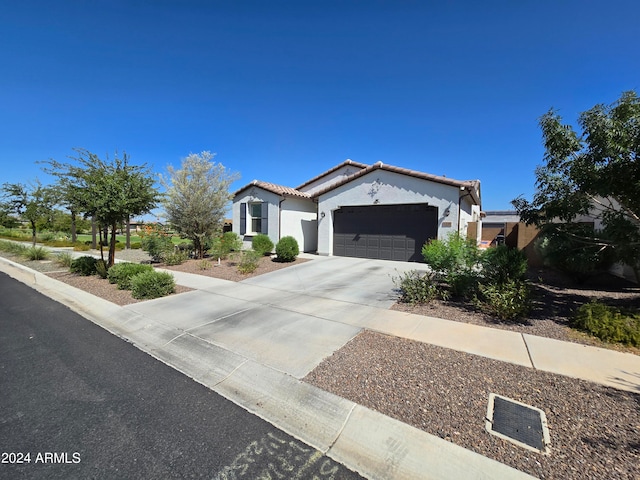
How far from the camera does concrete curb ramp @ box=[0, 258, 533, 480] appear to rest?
224 centimetres

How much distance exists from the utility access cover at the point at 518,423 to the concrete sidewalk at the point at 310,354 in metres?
0.38

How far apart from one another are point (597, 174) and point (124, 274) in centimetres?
1113

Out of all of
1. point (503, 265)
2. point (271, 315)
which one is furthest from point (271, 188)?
point (503, 265)

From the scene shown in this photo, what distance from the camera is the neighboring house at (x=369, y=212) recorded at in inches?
502

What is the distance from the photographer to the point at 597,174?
4.74m

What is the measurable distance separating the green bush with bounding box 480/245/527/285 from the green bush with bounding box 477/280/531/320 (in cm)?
47

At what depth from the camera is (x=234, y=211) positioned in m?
18.2

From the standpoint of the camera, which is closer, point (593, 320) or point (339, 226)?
point (593, 320)

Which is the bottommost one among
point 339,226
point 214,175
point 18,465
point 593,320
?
point 18,465

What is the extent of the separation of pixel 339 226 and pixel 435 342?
11.6m

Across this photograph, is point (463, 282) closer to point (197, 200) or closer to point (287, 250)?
point (287, 250)

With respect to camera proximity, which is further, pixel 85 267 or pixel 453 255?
pixel 85 267

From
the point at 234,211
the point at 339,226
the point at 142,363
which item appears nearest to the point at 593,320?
the point at 142,363

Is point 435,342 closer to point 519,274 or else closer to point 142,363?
point 519,274
